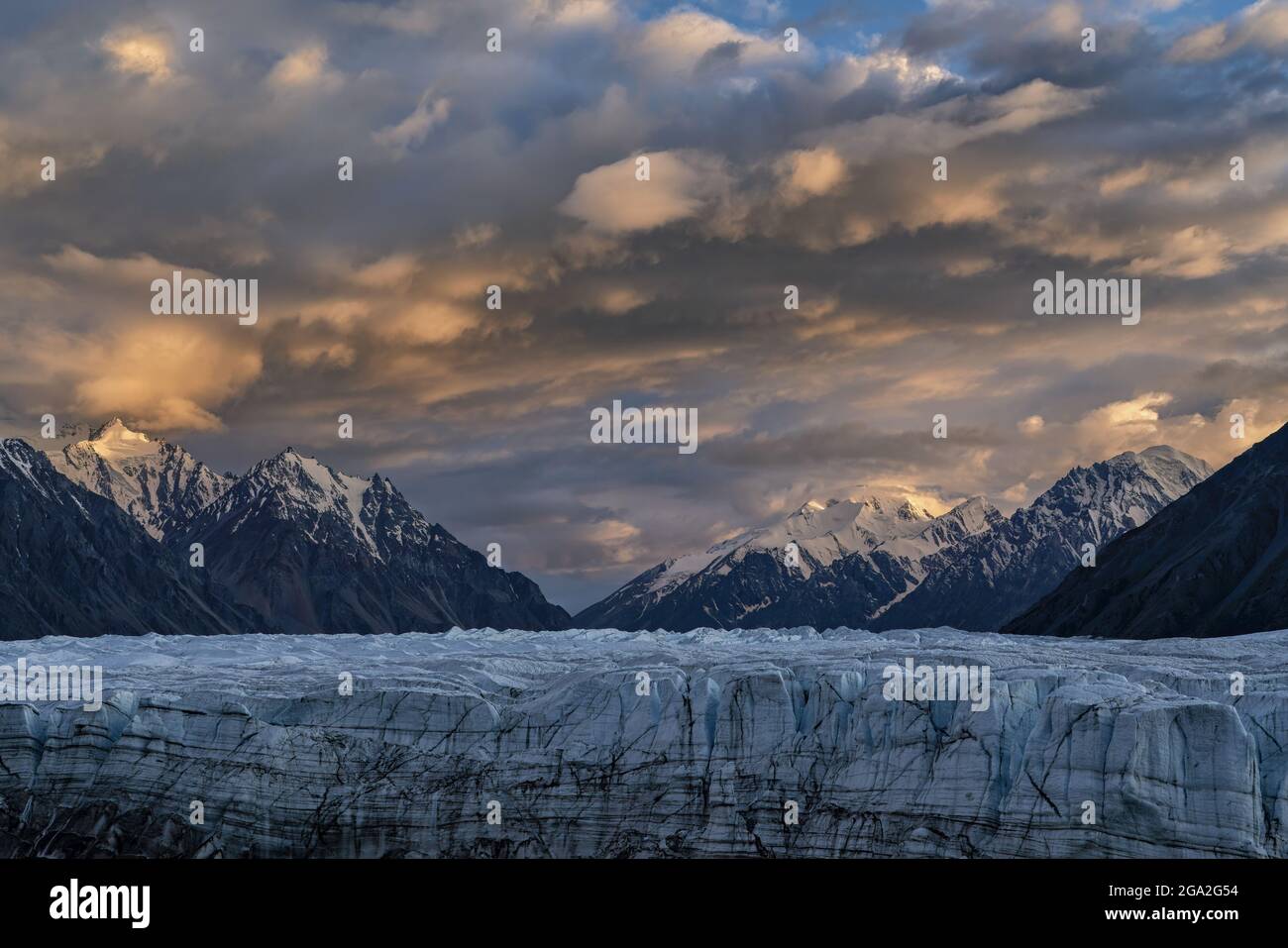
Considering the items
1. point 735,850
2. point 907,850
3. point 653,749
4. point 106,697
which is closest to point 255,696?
point 106,697

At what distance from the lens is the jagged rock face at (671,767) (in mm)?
55625

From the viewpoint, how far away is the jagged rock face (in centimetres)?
5562

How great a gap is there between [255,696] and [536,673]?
18.0 meters

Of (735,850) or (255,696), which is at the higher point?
(255,696)

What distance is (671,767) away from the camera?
63.4 m

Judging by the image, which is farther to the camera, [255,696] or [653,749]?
[255,696]

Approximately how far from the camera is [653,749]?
2532 inches

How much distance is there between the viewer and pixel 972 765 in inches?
2317
